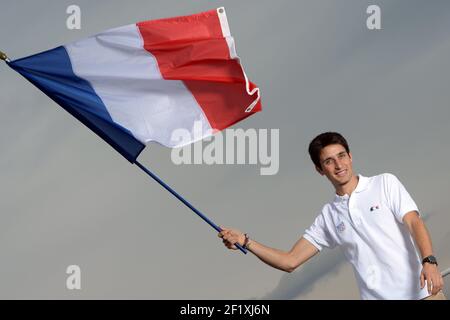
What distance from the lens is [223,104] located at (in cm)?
834

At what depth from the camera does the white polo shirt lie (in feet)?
18.1

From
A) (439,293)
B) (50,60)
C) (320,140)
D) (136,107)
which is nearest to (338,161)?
(320,140)

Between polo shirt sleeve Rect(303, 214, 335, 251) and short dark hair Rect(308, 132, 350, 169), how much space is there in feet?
1.77

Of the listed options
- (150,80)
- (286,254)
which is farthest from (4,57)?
(286,254)

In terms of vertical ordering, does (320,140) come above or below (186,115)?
below

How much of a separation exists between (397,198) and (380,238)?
332 millimetres

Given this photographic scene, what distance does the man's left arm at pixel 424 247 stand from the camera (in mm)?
5133

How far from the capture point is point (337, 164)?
5.80m

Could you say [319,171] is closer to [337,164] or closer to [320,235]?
[337,164]

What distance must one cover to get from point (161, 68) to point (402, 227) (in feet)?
13.0

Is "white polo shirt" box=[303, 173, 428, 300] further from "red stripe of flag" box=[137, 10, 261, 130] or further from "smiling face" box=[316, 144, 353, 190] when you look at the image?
"red stripe of flag" box=[137, 10, 261, 130]

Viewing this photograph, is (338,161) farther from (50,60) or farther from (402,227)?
(50,60)

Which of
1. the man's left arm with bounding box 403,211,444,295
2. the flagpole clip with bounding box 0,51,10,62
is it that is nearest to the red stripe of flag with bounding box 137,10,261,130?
the flagpole clip with bounding box 0,51,10,62

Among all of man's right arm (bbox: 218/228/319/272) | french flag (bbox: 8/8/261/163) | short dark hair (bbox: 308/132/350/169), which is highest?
french flag (bbox: 8/8/261/163)
